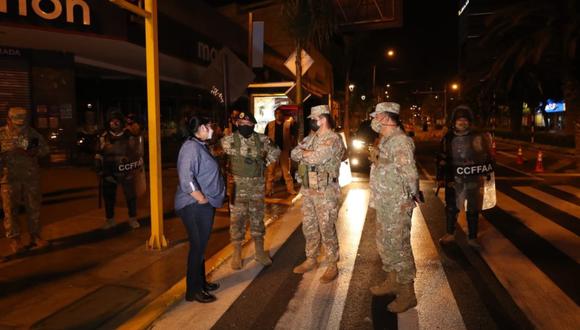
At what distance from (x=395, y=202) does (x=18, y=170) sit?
4751 millimetres

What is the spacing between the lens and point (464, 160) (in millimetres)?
6742

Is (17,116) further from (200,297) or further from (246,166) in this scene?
(200,297)

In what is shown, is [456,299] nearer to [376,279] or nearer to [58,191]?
[376,279]

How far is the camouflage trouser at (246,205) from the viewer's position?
225 inches

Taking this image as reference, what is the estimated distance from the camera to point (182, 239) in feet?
23.7

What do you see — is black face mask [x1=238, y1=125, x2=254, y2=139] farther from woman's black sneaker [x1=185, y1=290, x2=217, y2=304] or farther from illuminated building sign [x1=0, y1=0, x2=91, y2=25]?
illuminated building sign [x1=0, y1=0, x2=91, y2=25]

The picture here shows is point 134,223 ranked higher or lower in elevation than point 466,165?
lower

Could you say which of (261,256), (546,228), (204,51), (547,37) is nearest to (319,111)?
(261,256)

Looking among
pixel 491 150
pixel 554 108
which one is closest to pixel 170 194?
pixel 491 150

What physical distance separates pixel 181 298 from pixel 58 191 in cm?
756

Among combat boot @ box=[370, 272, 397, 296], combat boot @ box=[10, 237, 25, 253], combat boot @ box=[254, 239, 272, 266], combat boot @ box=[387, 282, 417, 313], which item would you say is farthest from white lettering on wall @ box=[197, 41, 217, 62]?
combat boot @ box=[387, 282, 417, 313]

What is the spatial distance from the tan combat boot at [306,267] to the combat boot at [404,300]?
1358mm

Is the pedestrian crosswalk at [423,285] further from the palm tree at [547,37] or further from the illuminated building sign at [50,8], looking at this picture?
the palm tree at [547,37]

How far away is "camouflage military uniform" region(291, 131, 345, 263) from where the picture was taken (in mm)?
5406
